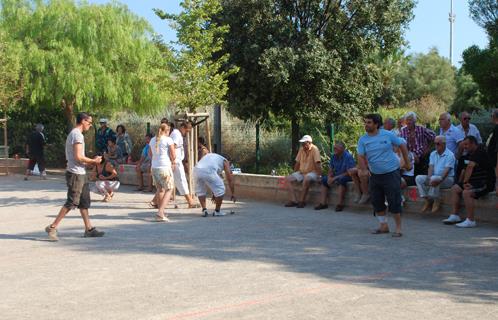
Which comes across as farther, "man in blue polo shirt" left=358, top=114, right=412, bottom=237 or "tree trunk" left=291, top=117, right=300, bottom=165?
"tree trunk" left=291, top=117, right=300, bottom=165

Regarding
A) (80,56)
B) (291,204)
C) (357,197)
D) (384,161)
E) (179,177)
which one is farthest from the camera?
(80,56)

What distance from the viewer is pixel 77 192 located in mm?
10039

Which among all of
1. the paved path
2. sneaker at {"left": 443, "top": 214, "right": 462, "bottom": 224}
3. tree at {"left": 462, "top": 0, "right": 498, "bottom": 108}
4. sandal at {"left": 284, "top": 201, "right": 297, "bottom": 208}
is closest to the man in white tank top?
the paved path

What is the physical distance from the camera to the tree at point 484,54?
19438mm

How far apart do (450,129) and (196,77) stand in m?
5.21

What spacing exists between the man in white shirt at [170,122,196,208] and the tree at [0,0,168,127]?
12989 mm

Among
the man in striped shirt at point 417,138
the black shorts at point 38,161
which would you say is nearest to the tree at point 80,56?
the black shorts at point 38,161

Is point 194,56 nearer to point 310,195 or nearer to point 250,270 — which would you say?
point 310,195

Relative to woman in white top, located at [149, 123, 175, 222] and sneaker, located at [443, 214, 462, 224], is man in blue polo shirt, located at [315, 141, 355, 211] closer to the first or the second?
sneaker, located at [443, 214, 462, 224]

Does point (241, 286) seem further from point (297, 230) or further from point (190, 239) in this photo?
point (297, 230)

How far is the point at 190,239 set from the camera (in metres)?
10.0

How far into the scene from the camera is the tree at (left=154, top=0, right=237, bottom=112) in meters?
14.0

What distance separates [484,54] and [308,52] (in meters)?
5.41

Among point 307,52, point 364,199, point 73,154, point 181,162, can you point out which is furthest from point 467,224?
point 307,52
